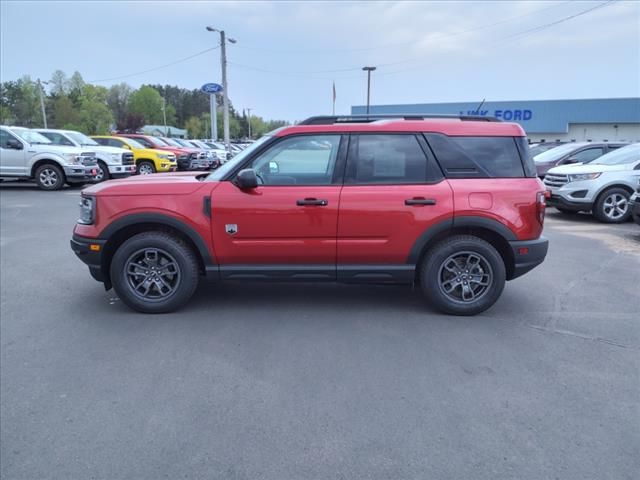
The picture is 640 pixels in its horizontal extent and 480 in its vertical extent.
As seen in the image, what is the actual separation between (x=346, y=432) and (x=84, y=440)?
4.93ft

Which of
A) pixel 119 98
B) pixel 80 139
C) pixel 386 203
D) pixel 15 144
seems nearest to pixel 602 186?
pixel 386 203

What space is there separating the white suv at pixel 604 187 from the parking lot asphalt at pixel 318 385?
516cm

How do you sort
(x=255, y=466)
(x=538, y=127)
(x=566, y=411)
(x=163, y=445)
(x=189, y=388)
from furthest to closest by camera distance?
(x=538, y=127) < (x=189, y=388) < (x=566, y=411) < (x=163, y=445) < (x=255, y=466)

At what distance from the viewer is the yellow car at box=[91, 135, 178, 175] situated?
18.6 meters

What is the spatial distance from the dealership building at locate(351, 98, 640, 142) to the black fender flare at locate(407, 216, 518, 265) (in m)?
41.1

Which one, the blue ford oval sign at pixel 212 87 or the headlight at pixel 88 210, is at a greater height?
the blue ford oval sign at pixel 212 87

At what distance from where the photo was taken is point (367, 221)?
175 inches

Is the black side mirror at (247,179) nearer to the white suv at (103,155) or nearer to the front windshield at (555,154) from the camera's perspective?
the front windshield at (555,154)

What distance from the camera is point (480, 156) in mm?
4559

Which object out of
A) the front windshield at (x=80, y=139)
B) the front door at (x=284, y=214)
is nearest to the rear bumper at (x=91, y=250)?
the front door at (x=284, y=214)

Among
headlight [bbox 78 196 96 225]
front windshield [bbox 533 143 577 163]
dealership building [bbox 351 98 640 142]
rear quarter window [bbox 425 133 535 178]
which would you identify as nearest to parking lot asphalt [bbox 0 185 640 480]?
headlight [bbox 78 196 96 225]

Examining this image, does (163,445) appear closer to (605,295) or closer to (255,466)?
(255,466)

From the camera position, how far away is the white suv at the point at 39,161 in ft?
47.3

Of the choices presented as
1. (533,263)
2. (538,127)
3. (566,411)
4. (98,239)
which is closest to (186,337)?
(98,239)
